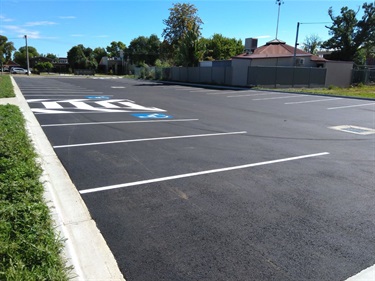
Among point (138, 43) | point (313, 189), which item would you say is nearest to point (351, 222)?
point (313, 189)

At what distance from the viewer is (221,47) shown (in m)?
62.0

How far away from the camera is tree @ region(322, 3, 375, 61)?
49.4 metres

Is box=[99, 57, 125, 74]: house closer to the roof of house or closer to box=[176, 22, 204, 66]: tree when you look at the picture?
box=[176, 22, 204, 66]: tree

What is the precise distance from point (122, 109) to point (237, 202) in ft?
32.9

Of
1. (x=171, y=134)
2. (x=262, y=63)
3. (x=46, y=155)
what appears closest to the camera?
(x=46, y=155)

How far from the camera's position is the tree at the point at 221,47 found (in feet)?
202

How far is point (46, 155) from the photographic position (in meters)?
6.22

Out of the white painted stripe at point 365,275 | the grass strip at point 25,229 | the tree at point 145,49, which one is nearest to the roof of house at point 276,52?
the grass strip at point 25,229

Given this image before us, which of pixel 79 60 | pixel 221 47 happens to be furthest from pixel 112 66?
pixel 221 47

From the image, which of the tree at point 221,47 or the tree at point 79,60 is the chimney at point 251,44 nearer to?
the tree at point 221,47

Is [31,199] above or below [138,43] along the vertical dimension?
below

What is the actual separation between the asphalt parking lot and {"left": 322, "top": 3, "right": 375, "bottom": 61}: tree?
159ft

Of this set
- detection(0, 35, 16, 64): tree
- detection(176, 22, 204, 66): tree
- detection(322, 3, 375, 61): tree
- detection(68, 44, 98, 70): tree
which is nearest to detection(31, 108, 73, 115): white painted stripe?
detection(176, 22, 204, 66): tree

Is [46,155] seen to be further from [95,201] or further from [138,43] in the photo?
[138,43]
